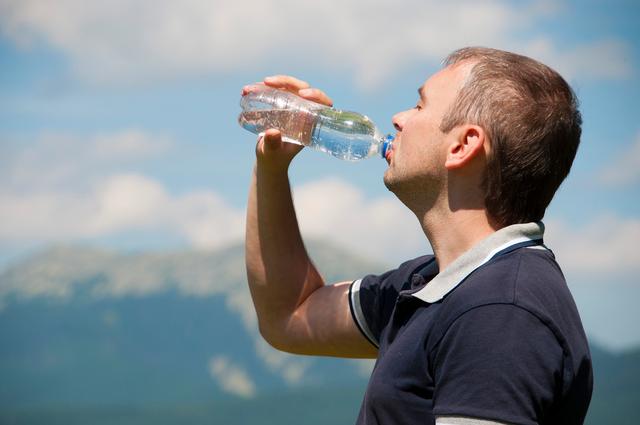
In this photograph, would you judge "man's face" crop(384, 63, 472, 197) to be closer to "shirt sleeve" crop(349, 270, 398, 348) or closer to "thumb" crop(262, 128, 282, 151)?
"shirt sleeve" crop(349, 270, 398, 348)

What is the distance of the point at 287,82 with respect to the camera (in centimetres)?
270

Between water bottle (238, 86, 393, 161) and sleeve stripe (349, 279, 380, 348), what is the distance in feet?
1.63

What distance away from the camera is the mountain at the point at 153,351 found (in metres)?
43.5

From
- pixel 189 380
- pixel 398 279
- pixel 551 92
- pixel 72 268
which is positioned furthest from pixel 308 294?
pixel 72 268

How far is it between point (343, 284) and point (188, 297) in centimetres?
5659

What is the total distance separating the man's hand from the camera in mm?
2678

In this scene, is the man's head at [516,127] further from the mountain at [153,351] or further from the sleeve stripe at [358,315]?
the mountain at [153,351]

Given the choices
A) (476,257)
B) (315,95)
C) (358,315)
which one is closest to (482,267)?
(476,257)

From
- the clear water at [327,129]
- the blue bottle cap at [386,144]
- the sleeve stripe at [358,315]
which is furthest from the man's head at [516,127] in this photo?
the clear water at [327,129]

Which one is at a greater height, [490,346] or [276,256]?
[276,256]

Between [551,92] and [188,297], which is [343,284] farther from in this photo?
[188,297]

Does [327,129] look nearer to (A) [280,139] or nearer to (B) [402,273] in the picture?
(A) [280,139]

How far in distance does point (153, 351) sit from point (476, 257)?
5277 cm

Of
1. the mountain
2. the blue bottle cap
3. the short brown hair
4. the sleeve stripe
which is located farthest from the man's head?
the mountain
